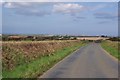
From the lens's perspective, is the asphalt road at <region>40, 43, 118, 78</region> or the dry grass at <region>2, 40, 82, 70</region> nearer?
the asphalt road at <region>40, 43, 118, 78</region>

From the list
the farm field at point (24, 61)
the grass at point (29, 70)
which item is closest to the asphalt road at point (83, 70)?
the grass at point (29, 70)

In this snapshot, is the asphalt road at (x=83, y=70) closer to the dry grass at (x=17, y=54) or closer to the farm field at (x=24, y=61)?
the farm field at (x=24, y=61)

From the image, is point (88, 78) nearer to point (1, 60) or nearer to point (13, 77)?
point (13, 77)

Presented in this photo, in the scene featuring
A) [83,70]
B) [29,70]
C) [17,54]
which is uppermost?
[17,54]

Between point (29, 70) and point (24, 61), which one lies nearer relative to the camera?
point (29, 70)

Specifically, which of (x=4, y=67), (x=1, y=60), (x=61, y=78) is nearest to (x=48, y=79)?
(x=61, y=78)

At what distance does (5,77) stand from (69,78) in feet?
10.0

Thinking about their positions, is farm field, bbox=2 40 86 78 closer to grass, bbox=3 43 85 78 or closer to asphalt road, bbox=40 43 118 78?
grass, bbox=3 43 85 78

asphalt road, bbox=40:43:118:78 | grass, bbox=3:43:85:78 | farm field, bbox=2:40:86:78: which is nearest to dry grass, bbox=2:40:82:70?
farm field, bbox=2:40:86:78

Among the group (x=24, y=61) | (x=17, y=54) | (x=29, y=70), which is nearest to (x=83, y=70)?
(x=29, y=70)

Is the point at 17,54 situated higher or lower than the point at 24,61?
higher

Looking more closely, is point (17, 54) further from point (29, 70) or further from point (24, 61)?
point (29, 70)

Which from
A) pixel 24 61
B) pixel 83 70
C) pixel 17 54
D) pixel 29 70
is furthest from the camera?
pixel 17 54

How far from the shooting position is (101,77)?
18453mm
